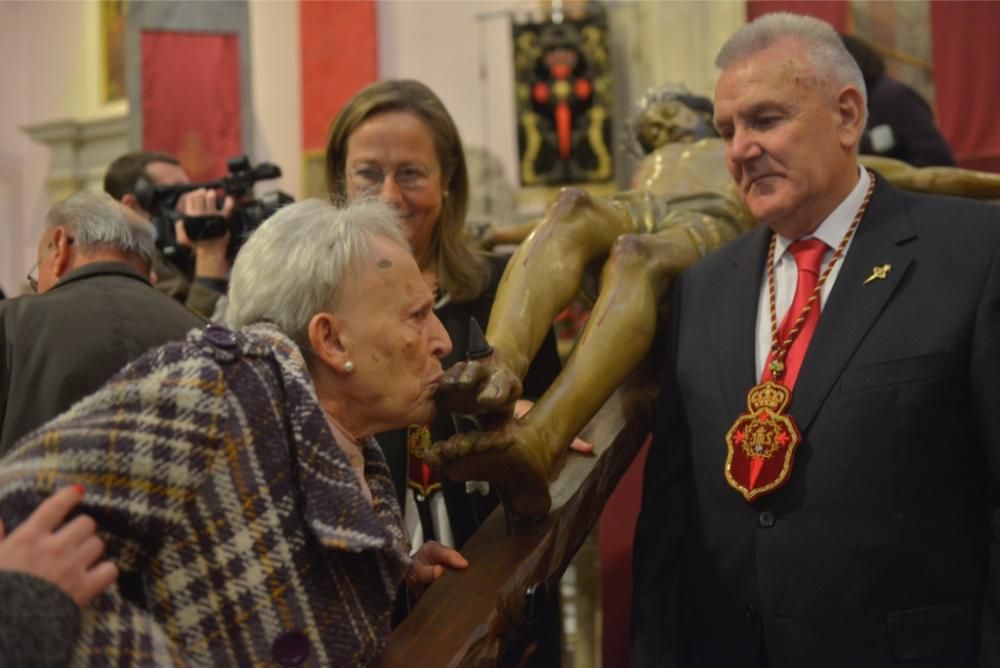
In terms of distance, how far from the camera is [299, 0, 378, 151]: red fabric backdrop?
843 cm

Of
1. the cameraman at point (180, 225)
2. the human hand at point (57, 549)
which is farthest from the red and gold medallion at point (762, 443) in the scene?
the cameraman at point (180, 225)

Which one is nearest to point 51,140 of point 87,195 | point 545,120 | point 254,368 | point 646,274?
point 545,120

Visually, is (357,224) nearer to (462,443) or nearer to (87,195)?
(462,443)

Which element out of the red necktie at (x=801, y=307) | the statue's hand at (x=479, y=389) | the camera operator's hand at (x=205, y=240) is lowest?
the statue's hand at (x=479, y=389)

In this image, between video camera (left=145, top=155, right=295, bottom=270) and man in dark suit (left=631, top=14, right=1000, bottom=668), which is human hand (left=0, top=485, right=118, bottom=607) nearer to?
man in dark suit (left=631, top=14, right=1000, bottom=668)

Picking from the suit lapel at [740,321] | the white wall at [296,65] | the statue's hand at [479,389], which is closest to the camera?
the statue's hand at [479,389]

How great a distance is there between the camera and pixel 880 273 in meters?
2.00

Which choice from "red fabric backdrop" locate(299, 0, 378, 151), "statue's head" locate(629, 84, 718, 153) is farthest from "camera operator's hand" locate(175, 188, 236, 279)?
"red fabric backdrop" locate(299, 0, 378, 151)

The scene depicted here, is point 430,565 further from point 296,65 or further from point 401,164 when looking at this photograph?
point 296,65

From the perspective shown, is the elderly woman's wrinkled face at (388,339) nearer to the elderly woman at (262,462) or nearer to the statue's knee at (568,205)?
the elderly woman at (262,462)

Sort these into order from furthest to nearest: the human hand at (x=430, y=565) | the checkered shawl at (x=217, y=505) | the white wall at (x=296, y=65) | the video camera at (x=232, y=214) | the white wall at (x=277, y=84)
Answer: the white wall at (x=277, y=84) < the white wall at (x=296, y=65) < the video camera at (x=232, y=214) < the human hand at (x=430, y=565) < the checkered shawl at (x=217, y=505)

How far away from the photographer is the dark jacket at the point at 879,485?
187 centimetres

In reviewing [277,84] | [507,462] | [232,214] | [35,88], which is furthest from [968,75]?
[35,88]

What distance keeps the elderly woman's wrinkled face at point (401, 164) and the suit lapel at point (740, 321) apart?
641 mm
